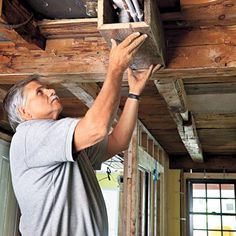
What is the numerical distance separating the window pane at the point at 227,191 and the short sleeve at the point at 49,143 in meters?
4.93

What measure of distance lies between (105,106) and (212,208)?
4914 mm

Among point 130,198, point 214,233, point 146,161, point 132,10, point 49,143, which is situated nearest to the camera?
point 49,143

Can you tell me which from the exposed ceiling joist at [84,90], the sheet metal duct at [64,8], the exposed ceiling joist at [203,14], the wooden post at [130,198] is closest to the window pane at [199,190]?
the wooden post at [130,198]

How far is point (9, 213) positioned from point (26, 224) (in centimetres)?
269

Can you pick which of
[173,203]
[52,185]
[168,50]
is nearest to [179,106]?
[168,50]

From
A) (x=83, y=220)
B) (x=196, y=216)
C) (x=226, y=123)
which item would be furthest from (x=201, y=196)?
(x=83, y=220)

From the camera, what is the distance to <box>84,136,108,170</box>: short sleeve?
161 cm

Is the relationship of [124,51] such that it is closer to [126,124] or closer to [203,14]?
[126,124]

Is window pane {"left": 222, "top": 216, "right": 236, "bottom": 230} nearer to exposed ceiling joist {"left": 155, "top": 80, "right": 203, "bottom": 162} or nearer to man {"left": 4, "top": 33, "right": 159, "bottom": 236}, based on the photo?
exposed ceiling joist {"left": 155, "top": 80, "right": 203, "bottom": 162}

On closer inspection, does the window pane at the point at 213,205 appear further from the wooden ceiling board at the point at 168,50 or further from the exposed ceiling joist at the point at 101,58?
the exposed ceiling joist at the point at 101,58

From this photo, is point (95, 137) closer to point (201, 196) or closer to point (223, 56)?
point (223, 56)

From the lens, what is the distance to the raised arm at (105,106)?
1256mm

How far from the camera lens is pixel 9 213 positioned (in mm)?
3910

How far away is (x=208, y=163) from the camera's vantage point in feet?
19.3
